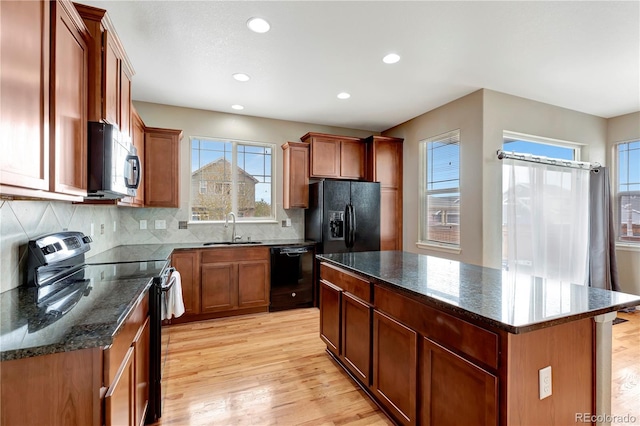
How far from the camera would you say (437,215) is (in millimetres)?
4188

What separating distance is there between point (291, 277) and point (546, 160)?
3.55 m

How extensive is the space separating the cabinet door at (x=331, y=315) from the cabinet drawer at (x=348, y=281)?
59 mm

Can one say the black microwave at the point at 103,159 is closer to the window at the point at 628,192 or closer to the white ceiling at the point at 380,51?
the white ceiling at the point at 380,51

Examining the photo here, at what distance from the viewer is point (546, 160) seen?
3.67 m

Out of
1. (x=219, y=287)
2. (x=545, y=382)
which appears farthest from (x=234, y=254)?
(x=545, y=382)

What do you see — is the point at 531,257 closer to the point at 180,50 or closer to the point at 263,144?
the point at 263,144

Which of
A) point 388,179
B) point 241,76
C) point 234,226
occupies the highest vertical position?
point 241,76

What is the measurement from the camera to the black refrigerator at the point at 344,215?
13.5 ft

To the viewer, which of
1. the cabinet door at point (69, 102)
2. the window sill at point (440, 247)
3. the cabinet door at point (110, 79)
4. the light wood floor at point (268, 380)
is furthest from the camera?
the window sill at point (440, 247)

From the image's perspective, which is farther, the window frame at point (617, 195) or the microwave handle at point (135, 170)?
the window frame at point (617, 195)

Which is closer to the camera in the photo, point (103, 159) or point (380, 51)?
point (103, 159)

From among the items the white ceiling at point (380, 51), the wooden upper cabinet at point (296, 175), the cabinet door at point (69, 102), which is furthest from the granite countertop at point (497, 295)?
the wooden upper cabinet at point (296, 175)

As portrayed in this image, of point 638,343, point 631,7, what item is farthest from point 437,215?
point 631,7

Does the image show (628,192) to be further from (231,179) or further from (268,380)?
(231,179)
